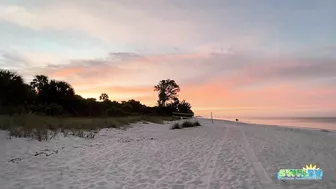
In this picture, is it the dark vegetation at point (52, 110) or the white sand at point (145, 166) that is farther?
the dark vegetation at point (52, 110)

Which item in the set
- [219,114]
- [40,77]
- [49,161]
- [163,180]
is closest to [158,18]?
[49,161]

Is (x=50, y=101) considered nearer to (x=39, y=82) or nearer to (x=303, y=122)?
(x=39, y=82)

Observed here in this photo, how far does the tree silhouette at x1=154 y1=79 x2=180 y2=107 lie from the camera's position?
8206 centimetres

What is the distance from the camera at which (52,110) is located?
3503 centimetres

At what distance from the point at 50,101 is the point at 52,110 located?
12.6 meters

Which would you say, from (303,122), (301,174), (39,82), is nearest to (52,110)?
(39,82)

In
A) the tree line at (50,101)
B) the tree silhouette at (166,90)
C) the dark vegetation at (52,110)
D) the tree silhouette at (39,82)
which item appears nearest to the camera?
the dark vegetation at (52,110)

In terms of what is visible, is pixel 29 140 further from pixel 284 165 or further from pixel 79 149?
pixel 284 165

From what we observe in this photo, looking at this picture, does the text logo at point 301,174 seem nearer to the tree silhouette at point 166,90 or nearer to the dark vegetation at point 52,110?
the dark vegetation at point 52,110

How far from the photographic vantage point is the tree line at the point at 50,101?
33.4 meters

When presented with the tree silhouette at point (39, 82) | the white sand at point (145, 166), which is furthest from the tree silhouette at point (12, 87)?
the white sand at point (145, 166)

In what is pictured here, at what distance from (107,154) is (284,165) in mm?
5744

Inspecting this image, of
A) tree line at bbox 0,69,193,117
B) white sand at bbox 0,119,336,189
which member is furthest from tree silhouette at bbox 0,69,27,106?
white sand at bbox 0,119,336,189

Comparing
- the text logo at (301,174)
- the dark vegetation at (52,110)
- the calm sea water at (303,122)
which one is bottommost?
the text logo at (301,174)
